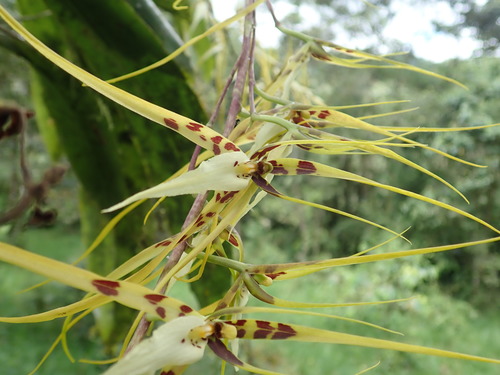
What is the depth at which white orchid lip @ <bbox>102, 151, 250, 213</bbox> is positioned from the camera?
0.24 metres

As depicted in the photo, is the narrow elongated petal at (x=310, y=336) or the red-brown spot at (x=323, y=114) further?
the red-brown spot at (x=323, y=114)

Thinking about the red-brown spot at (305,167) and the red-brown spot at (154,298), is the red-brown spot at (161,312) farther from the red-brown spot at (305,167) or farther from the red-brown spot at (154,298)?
the red-brown spot at (305,167)

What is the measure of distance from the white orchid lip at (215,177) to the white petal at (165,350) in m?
0.06

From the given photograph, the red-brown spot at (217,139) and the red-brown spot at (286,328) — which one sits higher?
the red-brown spot at (217,139)

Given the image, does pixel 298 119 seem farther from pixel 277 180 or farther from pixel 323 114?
pixel 277 180

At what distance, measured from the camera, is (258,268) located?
0.28 m

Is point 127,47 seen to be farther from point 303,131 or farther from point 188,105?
point 303,131

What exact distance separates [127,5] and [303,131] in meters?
0.26

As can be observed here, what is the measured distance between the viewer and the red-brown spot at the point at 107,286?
0.22m

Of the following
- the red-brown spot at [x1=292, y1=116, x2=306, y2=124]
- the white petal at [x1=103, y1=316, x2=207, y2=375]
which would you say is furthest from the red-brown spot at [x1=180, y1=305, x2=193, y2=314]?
the red-brown spot at [x1=292, y1=116, x2=306, y2=124]

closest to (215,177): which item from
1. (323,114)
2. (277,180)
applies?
(323,114)

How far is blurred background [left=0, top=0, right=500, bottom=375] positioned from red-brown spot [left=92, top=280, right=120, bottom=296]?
0.25 metres

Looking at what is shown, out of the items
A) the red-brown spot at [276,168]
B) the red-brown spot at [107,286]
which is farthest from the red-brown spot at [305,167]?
the red-brown spot at [107,286]

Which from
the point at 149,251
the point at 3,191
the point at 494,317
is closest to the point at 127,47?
the point at 149,251
